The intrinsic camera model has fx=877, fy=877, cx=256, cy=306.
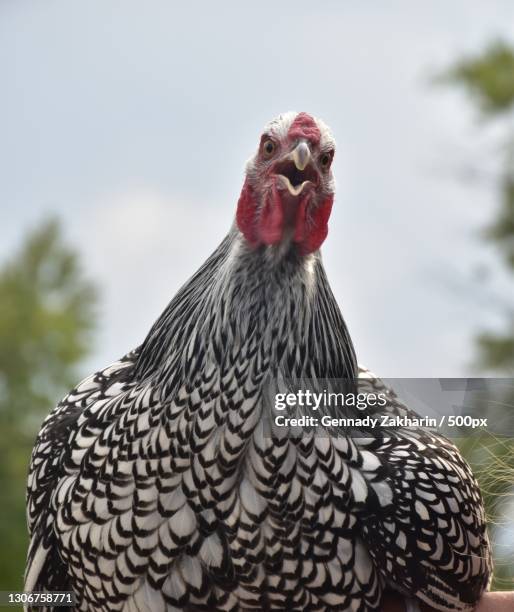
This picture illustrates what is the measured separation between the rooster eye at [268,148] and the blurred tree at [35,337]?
12371 mm

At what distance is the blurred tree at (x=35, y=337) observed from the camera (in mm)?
16953

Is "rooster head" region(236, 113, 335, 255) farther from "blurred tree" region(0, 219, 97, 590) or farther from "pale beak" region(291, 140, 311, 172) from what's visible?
"blurred tree" region(0, 219, 97, 590)

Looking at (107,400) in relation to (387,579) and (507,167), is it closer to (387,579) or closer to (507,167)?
(387,579)

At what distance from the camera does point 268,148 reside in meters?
2.70

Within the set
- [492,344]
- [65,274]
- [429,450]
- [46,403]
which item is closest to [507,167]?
[492,344]

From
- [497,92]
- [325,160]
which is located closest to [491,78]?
[497,92]

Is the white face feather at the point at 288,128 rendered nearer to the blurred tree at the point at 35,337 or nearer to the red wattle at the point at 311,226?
the red wattle at the point at 311,226

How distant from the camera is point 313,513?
2.50 meters

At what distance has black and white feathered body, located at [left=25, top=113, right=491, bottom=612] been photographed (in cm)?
250

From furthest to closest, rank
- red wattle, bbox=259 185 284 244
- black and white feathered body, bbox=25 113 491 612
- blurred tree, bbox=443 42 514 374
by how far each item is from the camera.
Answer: blurred tree, bbox=443 42 514 374
red wattle, bbox=259 185 284 244
black and white feathered body, bbox=25 113 491 612

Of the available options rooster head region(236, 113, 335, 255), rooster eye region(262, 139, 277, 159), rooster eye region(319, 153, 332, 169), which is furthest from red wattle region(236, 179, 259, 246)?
rooster eye region(319, 153, 332, 169)

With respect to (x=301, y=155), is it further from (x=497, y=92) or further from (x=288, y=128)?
(x=497, y=92)

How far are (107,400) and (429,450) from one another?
3.51 feet

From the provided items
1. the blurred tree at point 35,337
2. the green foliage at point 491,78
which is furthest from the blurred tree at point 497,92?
Answer: the blurred tree at point 35,337
